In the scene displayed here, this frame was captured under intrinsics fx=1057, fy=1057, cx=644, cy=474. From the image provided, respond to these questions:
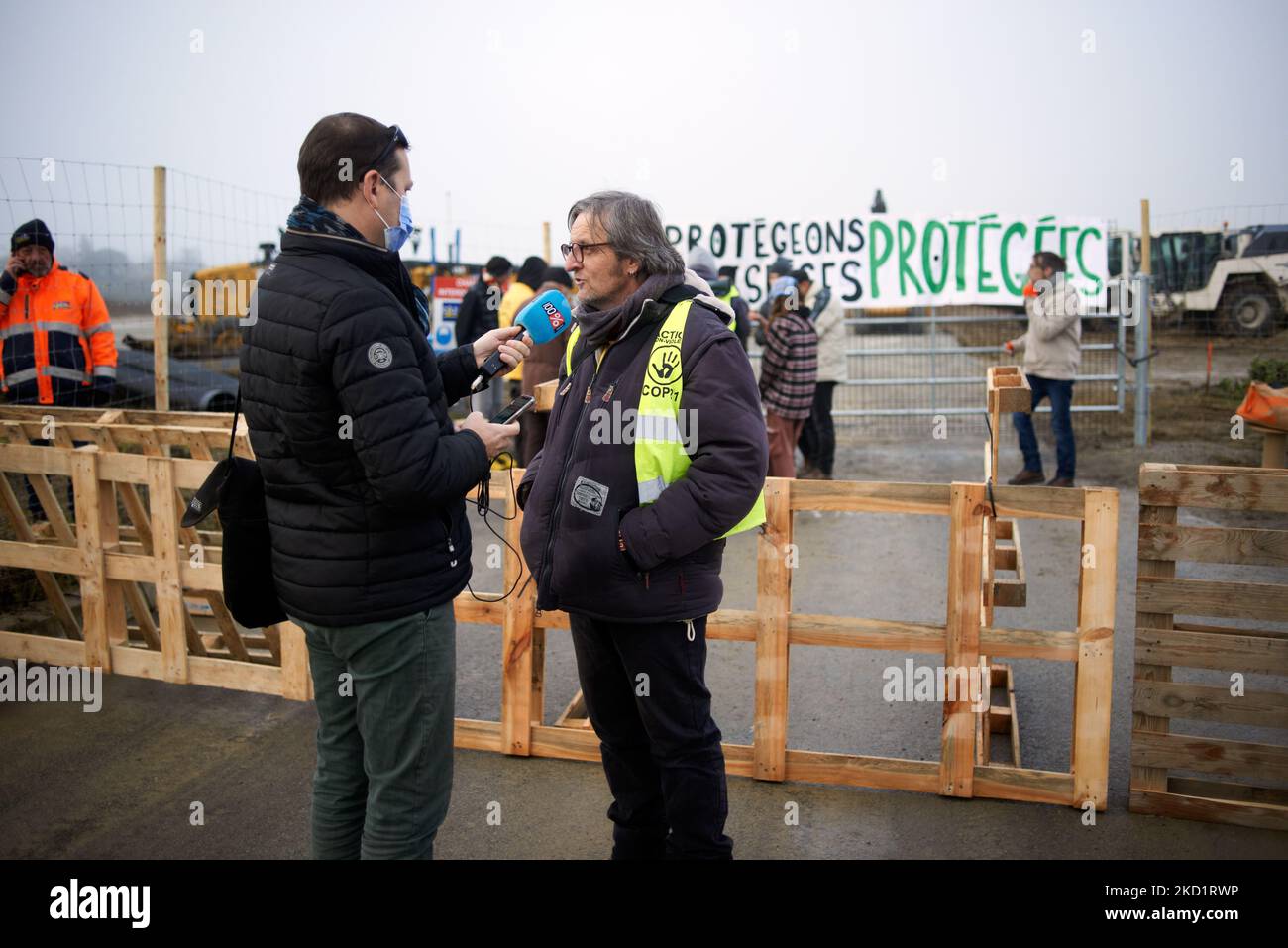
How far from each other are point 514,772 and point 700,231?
9.09 metres

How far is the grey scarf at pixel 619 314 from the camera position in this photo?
2.88m

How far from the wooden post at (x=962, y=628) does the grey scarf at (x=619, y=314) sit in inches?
60.0

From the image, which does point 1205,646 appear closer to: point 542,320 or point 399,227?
point 542,320

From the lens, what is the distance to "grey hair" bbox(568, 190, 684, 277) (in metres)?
2.89

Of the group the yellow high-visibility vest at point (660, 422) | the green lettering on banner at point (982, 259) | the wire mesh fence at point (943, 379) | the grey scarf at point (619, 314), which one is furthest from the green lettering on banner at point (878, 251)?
the yellow high-visibility vest at point (660, 422)

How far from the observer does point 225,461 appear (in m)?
2.75

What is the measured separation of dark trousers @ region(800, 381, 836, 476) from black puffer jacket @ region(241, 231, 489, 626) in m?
7.41

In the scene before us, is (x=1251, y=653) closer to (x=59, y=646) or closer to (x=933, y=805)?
(x=933, y=805)

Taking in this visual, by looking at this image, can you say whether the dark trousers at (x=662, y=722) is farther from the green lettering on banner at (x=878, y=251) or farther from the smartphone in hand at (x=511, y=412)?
the green lettering on banner at (x=878, y=251)

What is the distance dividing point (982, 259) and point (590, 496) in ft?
33.6

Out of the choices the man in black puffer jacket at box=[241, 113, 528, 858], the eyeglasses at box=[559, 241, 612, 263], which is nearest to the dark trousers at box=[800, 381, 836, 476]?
the eyeglasses at box=[559, 241, 612, 263]

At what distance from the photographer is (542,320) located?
10.5 feet

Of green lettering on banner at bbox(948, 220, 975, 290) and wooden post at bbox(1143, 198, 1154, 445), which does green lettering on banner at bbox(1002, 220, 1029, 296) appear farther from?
wooden post at bbox(1143, 198, 1154, 445)
